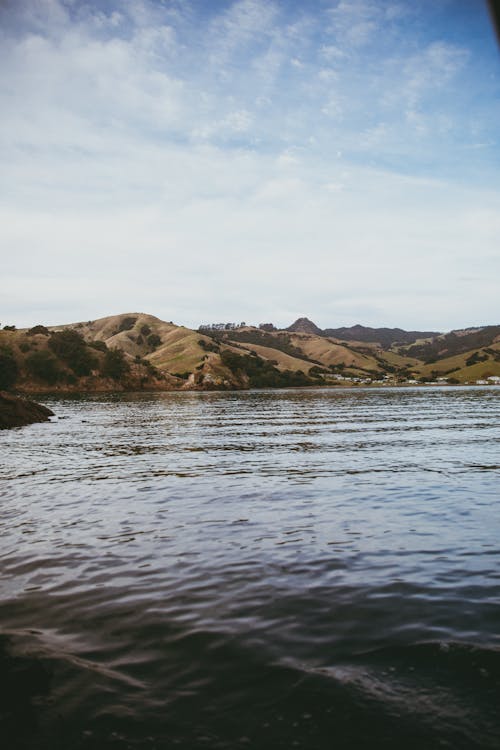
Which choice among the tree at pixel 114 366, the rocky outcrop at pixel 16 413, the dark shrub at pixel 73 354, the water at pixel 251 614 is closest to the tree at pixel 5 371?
the rocky outcrop at pixel 16 413

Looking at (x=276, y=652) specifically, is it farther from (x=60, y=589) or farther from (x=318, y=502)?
(x=318, y=502)

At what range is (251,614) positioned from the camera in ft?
27.7

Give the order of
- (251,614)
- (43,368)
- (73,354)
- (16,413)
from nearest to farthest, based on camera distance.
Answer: (251,614) → (16,413) → (43,368) → (73,354)

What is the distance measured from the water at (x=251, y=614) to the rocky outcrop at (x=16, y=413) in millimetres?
34306

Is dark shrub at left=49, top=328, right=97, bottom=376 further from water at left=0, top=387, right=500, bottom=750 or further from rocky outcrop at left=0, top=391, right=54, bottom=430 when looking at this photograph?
water at left=0, top=387, right=500, bottom=750

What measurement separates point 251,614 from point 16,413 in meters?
51.8

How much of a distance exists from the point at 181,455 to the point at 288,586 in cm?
2077

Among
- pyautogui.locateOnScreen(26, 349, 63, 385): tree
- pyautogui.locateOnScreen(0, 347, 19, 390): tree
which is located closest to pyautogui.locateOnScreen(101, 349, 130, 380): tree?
pyautogui.locateOnScreen(26, 349, 63, 385): tree

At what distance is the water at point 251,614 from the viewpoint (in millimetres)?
5465

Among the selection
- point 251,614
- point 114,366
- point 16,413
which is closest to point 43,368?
point 114,366

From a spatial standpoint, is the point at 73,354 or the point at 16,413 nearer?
the point at 16,413

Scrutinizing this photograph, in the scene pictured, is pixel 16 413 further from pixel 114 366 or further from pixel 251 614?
pixel 114 366

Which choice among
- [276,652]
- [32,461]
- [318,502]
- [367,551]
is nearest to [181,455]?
[32,461]

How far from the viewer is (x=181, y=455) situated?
98.1 ft
